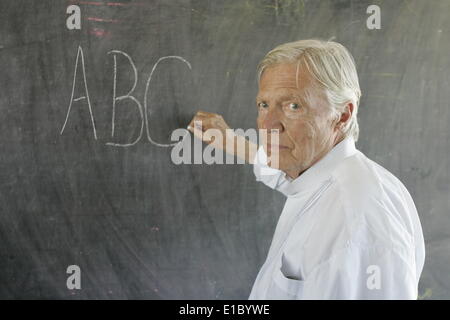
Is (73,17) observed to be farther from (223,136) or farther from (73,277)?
(73,277)

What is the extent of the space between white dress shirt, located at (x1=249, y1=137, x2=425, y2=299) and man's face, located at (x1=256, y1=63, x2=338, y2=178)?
44mm

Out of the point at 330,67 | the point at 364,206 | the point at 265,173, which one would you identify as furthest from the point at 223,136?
the point at 364,206

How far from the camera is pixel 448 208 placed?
186 centimetres

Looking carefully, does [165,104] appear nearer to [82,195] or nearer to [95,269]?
[82,195]

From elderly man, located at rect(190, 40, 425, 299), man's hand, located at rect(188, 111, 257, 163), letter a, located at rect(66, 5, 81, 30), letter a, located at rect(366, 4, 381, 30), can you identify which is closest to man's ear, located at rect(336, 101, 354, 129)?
elderly man, located at rect(190, 40, 425, 299)

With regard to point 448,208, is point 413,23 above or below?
above

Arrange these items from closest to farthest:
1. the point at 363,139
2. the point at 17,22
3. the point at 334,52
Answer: the point at 334,52, the point at 17,22, the point at 363,139

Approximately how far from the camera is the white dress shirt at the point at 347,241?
985 millimetres

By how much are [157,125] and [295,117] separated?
2.07ft

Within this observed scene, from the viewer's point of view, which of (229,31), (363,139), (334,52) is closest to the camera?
(334,52)

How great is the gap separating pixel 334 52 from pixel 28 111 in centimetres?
102
